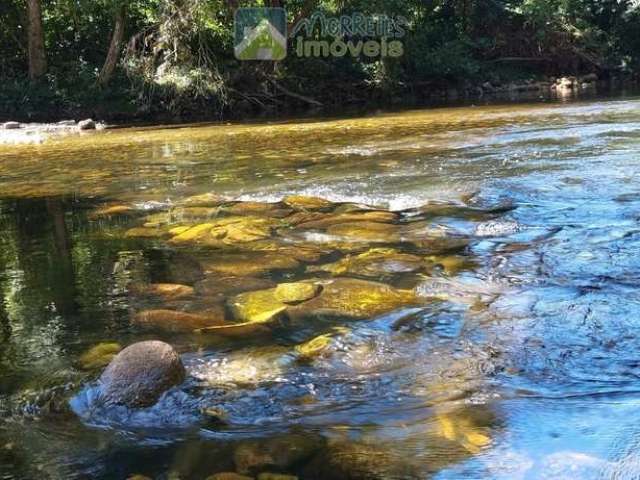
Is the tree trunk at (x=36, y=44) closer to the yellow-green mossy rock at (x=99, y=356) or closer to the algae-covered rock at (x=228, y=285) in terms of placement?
the algae-covered rock at (x=228, y=285)

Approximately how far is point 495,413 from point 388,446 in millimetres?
422

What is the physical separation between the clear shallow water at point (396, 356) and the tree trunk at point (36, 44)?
14190 mm

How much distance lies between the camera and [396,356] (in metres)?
3.01

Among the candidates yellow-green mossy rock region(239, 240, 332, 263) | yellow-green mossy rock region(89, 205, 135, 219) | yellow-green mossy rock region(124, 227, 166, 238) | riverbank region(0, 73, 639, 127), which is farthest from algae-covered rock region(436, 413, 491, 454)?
riverbank region(0, 73, 639, 127)

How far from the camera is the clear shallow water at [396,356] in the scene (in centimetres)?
228

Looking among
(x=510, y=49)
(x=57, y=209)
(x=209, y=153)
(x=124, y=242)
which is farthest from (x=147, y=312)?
(x=510, y=49)

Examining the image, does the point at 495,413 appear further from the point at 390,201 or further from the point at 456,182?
the point at 456,182

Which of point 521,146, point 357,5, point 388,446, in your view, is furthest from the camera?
point 357,5

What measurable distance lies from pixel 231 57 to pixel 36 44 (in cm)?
529

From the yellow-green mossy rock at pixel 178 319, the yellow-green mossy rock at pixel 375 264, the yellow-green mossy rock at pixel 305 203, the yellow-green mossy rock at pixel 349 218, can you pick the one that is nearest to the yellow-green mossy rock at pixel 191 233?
the yellow-green mossy rock at pixel 349 218

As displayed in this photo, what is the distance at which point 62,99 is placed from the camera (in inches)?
736

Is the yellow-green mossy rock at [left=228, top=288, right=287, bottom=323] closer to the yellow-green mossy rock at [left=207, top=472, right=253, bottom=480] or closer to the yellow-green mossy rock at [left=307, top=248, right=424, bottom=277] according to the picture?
the yellow-green mossy rock at [left=307, top=248, right=424, bottom=277]

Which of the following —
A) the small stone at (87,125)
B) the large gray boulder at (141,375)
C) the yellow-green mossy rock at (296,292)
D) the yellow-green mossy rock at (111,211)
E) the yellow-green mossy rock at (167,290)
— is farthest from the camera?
the small stone at (87,125)

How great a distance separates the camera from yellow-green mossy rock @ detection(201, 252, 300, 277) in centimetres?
430
